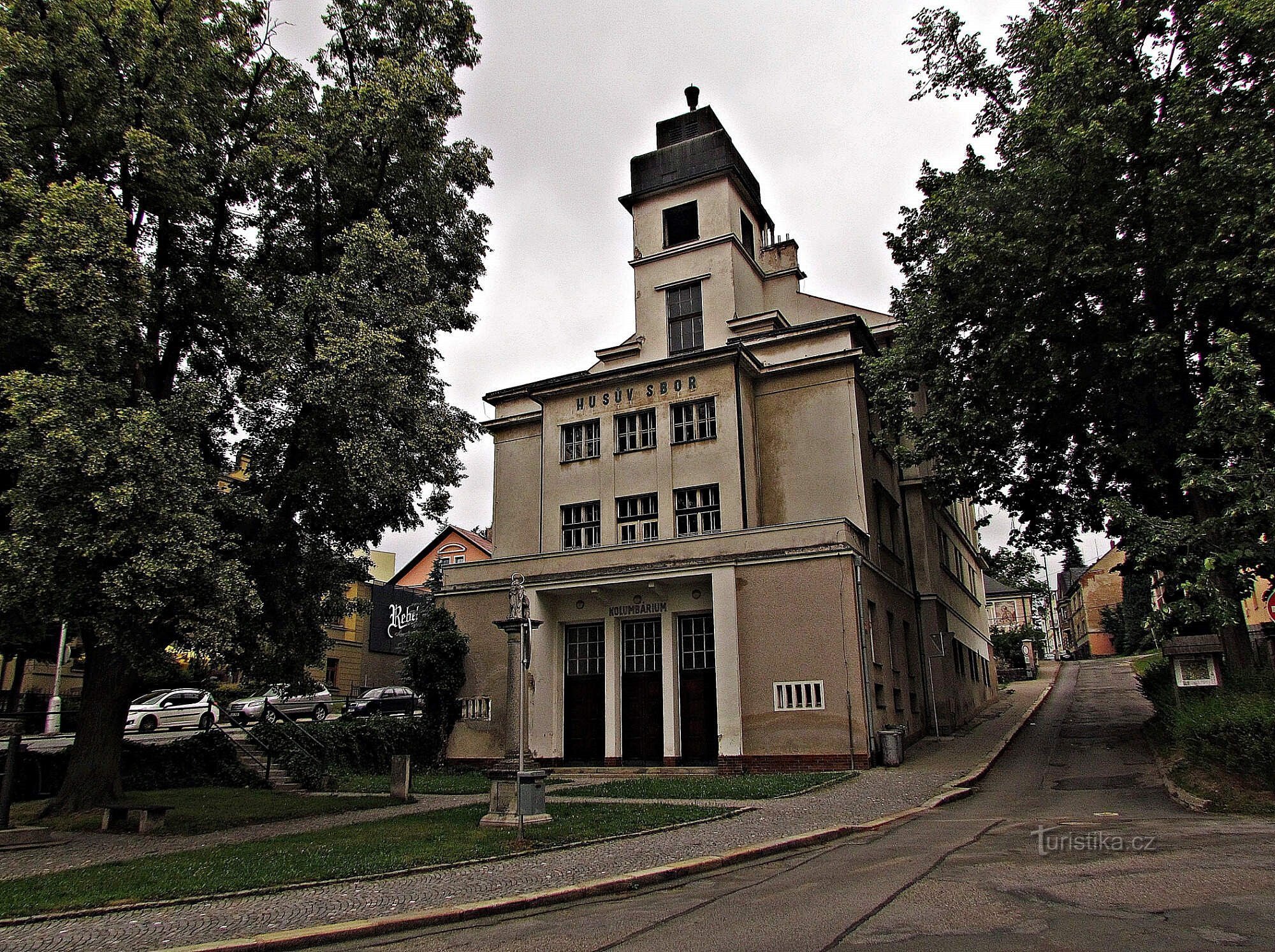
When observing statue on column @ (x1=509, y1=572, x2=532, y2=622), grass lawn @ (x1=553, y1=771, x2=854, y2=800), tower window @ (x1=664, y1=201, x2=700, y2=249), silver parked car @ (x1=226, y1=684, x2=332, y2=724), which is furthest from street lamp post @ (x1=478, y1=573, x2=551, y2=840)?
silver parked car @ (x1=226, y1=684, x2=332, y2=724)

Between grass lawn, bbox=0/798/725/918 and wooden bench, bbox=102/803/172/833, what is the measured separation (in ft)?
9.04

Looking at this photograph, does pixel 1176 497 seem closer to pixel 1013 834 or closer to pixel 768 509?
pixel 768 509

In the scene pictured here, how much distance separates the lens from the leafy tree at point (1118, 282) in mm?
14875

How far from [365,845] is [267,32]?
52.5 ft

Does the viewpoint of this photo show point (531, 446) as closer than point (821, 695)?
No

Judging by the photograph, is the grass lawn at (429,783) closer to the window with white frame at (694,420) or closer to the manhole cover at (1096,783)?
the window with white frame at (694,420)

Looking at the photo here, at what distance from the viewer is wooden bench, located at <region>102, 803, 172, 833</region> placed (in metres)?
13.7

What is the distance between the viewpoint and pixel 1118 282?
56.6 ft

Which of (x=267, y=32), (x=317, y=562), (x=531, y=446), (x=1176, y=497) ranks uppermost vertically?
(x=267, y=32)

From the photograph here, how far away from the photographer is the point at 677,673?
72.8ft

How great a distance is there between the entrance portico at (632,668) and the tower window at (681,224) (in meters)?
13.3

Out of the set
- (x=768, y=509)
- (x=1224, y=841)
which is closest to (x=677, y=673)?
(x=768, y=509)

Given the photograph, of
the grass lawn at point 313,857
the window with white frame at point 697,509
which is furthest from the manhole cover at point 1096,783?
the window with white frame at point 697,509

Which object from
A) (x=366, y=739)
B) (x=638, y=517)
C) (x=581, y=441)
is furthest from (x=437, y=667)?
(x=581, y=441)
